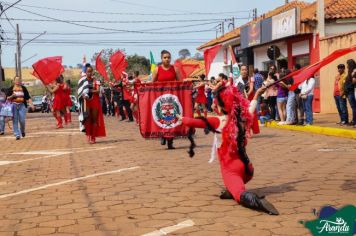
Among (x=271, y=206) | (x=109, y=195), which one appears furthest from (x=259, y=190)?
(x=109, y=195)

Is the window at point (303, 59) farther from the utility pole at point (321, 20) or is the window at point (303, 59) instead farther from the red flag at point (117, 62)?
the red flag at point (117, 62)

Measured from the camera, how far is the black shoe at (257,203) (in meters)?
4.74

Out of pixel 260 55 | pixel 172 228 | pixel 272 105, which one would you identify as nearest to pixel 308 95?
pixel 272 105

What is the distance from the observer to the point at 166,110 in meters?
9.77

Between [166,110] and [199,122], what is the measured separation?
432 centimetres

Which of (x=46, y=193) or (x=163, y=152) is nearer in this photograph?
(x=46, y=193)

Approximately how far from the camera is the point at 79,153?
9.95m

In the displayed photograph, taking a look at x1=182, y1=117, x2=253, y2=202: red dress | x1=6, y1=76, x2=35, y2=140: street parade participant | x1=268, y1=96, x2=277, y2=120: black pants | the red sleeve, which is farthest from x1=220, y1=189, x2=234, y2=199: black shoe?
x1=268, y1=96, x2=277, y2=120: black pants

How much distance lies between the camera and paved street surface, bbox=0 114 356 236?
4562mm

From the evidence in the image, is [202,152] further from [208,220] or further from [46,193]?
[208,220]

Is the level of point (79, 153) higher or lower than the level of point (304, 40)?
lower

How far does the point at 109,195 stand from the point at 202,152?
12.4ft

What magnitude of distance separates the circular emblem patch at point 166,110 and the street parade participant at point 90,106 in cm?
232

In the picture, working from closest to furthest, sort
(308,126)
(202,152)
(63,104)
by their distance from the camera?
(202,152), (308,126), (63,104)
